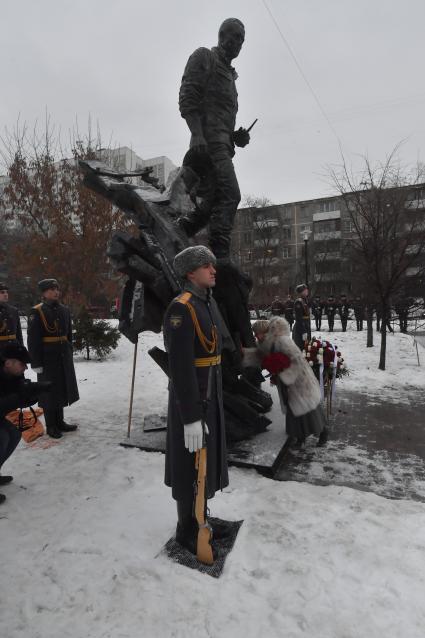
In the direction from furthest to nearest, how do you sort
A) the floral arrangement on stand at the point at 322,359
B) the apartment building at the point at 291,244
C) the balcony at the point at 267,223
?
the balcony at the point at 267,223
the apartment building at the point at 291,244
the floral arrangement on stand at the point at 322,359

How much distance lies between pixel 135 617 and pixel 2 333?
464cm

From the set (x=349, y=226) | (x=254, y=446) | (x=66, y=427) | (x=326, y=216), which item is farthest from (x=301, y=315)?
(x=326, y=216)

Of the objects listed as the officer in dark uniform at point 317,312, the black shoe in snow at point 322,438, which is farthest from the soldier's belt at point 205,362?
the officer in dark uniform at point 317,312

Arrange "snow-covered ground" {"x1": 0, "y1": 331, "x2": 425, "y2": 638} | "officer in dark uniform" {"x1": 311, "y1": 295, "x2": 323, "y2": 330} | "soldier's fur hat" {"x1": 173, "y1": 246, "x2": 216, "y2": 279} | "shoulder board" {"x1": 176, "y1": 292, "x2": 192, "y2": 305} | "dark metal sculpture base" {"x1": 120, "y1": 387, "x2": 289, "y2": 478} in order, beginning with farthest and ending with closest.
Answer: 1. "officer in dark uniform" {"x1": 311, "y1": 295, "x2": 323, "y2": 330}
2. "dark metal sculpture base" {"x1": 120, "y1": 387, "x2": 289, "y2": 478}
3. "soldier's fur hat" {"x1": 173, "y1": 246, "x2": 216, "y2": 279}
4. "shoulder board" {"x1": 176, "y1": 292, "x2": 192, "y2": 305}
5. "snow-covered ground" {"x1": 0, "y1": 331, "x2": 425, "y2": 638}

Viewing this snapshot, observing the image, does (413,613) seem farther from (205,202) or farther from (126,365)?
(126,365)

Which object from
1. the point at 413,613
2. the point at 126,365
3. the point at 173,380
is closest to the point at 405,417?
the point at 413,613

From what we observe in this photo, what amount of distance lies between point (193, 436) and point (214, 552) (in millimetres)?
952

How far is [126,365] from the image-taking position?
1050 cm

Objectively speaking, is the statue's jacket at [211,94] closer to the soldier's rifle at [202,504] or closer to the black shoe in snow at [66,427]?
the soldier's rifle at [202,504]

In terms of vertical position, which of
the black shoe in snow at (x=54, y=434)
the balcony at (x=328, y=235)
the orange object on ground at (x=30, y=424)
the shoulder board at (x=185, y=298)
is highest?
the balcony at (x=328, y=235)

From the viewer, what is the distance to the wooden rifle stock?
254 centimetres

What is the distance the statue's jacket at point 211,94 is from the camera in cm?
504

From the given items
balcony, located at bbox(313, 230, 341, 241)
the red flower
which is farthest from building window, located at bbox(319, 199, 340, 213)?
the red flower

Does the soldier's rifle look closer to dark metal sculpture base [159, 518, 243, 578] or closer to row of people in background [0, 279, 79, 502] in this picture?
dark metal sculpture base [159, 518, 243, 578]
